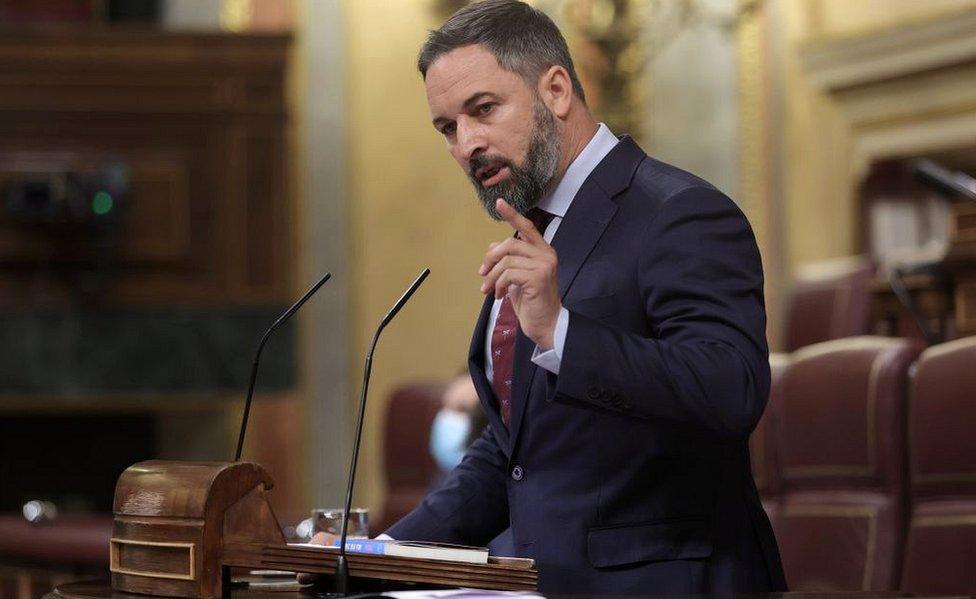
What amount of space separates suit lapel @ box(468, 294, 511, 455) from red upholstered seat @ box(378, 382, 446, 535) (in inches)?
135

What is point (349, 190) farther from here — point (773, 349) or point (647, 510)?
point (647, 510)

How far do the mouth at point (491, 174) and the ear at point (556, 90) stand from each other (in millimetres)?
106

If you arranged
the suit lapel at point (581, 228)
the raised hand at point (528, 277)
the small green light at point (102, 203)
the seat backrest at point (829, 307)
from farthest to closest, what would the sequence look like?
the small green light at point (102, 203) → the seat backrest at point (829, 307) → the suit lapel at point (581, 228) → the raised hand at point (528, 277)

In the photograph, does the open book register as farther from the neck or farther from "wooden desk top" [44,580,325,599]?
the neck

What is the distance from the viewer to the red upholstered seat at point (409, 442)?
226 inches

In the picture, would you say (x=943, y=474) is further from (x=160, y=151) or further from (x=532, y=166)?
(x=160, y=151)

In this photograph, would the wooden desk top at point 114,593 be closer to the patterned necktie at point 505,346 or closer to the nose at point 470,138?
the patterned necktie at point 505,346

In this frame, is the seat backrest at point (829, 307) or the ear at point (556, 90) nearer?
the ear at point (556, 90)

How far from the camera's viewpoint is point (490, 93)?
2072 mm

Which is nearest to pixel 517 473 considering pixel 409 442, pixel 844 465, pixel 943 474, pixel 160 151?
pixel 943 474

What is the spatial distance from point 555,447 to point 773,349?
5533 millimetres

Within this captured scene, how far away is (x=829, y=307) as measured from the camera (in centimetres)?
607

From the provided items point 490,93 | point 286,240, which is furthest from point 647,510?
point 286,240

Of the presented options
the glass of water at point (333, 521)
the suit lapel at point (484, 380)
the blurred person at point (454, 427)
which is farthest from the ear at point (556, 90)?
the blurred person at point (454, 427)
